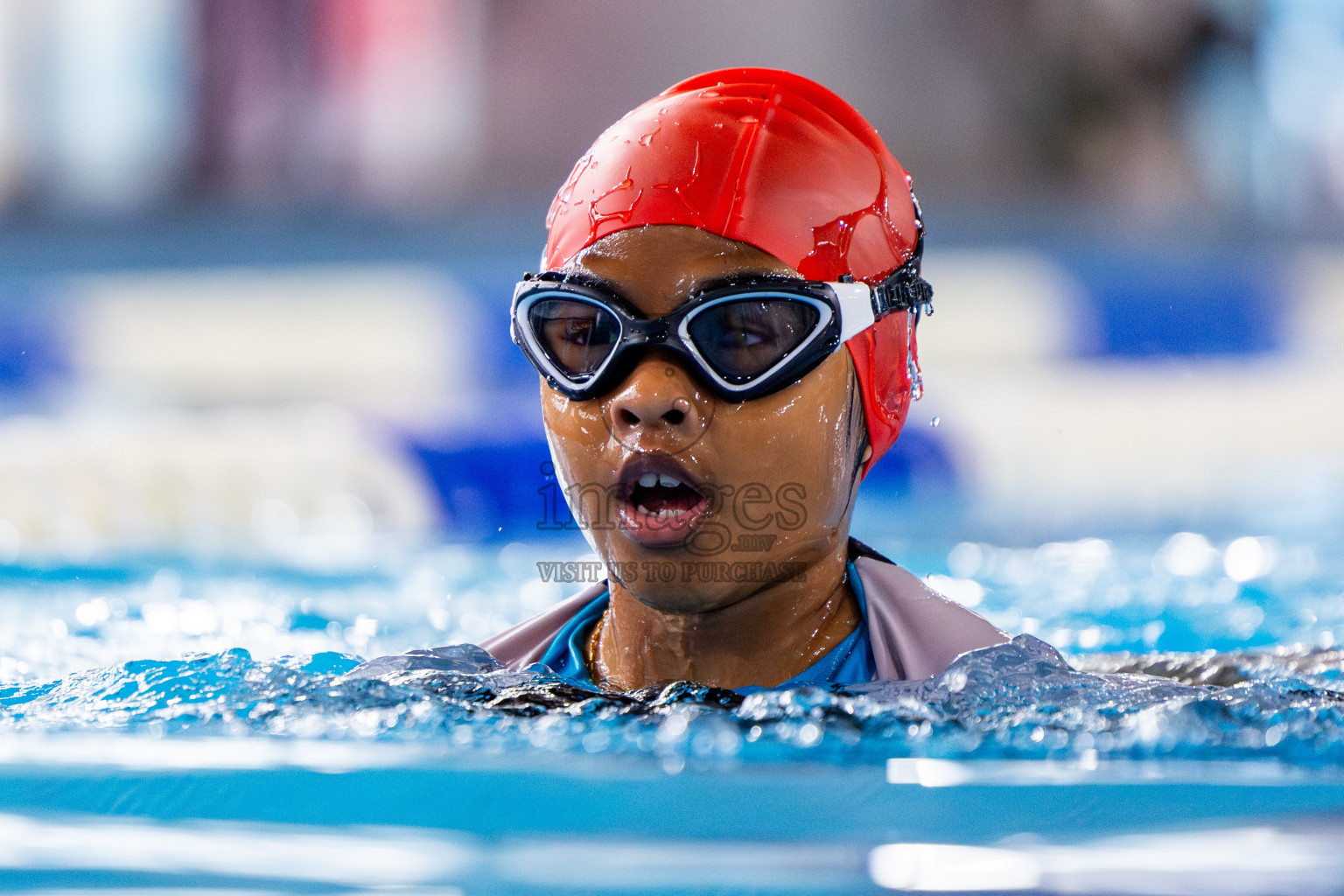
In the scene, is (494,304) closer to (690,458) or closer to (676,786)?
(690,458)

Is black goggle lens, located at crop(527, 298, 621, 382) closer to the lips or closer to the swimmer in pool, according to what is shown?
the swimmer in pool

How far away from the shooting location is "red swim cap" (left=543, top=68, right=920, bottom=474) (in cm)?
174

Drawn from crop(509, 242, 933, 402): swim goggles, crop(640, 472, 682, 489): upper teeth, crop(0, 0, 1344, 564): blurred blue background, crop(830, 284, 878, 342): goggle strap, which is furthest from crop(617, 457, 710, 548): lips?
crop(0, 0, 1344, 564): blurred blue background

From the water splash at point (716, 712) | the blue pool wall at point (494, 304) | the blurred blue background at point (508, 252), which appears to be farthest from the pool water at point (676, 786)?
the blue pool wall at point (494, 304)

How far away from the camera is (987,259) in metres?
7.39

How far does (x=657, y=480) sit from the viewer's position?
1.64 m

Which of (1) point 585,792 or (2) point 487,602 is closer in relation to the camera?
(1) point 585,792

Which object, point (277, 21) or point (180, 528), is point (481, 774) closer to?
point (180, 528)

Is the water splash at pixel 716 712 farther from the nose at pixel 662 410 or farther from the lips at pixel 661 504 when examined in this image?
the nose at pixel 662 410

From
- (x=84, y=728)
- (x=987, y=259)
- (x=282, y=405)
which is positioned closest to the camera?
(x=84, y=728)

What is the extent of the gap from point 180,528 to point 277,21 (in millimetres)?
6167

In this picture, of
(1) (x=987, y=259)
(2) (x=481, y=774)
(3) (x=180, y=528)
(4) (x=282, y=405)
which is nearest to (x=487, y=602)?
(3) (x=180, y=528)

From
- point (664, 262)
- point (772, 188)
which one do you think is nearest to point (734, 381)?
point (664, 262)

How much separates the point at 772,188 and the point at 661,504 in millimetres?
416
